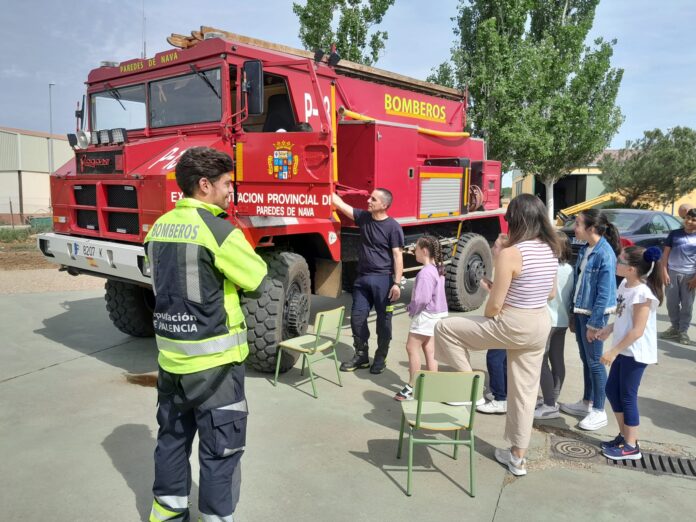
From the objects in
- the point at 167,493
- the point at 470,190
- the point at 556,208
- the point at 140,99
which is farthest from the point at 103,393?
the point at 556,208

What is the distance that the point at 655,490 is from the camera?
129 inches

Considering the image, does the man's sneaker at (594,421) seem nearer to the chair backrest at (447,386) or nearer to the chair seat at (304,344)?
the chair backrest at (447,386)

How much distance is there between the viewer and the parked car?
30.8ft

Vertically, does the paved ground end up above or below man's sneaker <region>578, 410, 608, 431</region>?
below

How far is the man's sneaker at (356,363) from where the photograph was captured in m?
5.38

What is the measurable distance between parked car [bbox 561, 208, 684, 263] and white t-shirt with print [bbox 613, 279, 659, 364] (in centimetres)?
562

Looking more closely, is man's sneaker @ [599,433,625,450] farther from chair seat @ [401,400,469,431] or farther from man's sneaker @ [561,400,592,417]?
chair seat @ [401,400,469,431]

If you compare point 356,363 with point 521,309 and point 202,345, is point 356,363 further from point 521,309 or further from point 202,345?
point 202,345

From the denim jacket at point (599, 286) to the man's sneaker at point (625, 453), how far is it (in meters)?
0.82

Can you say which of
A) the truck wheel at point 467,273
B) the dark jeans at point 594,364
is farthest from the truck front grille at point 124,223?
the truck wheel at point 467,273

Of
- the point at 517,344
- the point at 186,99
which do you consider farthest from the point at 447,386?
the point at 186,99

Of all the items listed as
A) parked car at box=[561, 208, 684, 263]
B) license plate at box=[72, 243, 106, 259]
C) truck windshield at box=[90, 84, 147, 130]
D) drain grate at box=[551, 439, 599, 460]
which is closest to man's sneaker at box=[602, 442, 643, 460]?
drain grate at box=[551, 439, 599, 460]

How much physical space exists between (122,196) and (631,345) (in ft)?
13.7

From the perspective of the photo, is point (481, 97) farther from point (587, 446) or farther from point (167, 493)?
point (167, 493)
